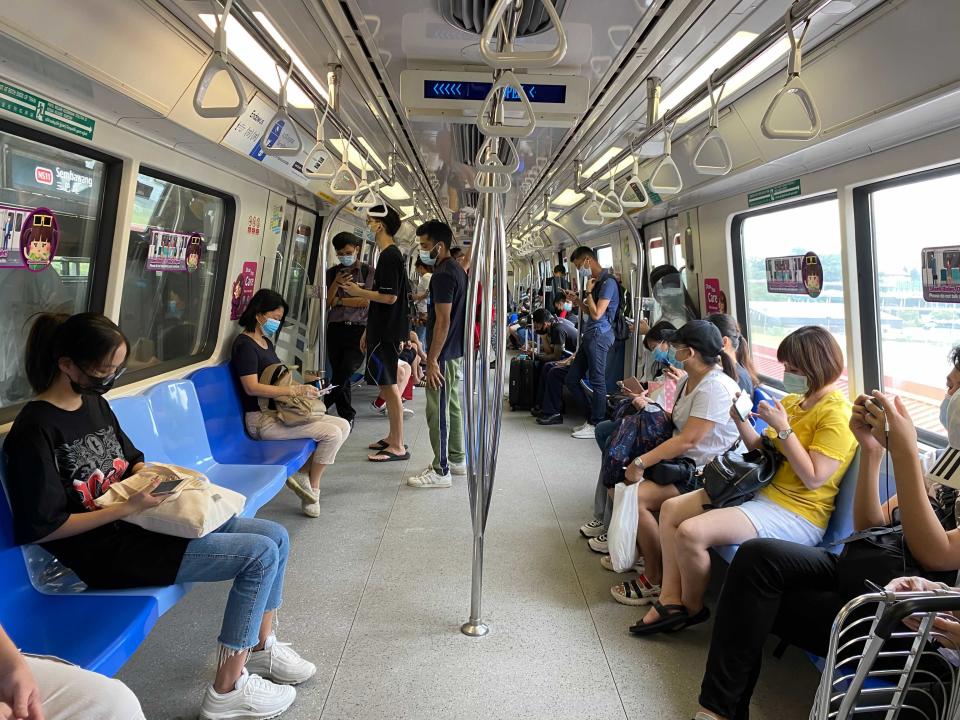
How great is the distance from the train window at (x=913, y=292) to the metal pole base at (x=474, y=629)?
2769mm

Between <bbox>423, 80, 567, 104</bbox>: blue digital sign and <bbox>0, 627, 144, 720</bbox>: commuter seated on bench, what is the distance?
2.43 meters

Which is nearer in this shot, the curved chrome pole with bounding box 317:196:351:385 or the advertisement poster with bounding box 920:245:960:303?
the advertisement poster with bounding box 920:245:960:303

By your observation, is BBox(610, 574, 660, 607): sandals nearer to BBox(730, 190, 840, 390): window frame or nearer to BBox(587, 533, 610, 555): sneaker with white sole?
BBox(587, 533, 610, 555): sneaker with white sole

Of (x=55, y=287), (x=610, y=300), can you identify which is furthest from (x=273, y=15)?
(x=610, y=300)

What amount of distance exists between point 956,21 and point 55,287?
4103 mm

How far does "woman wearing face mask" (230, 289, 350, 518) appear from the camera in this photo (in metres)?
4.45

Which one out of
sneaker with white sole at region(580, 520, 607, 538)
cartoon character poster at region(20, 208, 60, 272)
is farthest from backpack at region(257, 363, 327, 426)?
sneaker with white sole at region(580, 520, 607, 538)

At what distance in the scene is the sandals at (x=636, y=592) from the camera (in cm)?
332

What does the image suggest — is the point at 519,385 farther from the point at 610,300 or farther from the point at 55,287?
the point at 55,287

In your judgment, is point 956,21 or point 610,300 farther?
point 610,300

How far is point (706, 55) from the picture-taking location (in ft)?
10.8

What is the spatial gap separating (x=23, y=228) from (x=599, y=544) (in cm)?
340

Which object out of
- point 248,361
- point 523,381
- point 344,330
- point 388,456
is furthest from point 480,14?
point 523,381

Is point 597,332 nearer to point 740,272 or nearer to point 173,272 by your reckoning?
point 740,272
